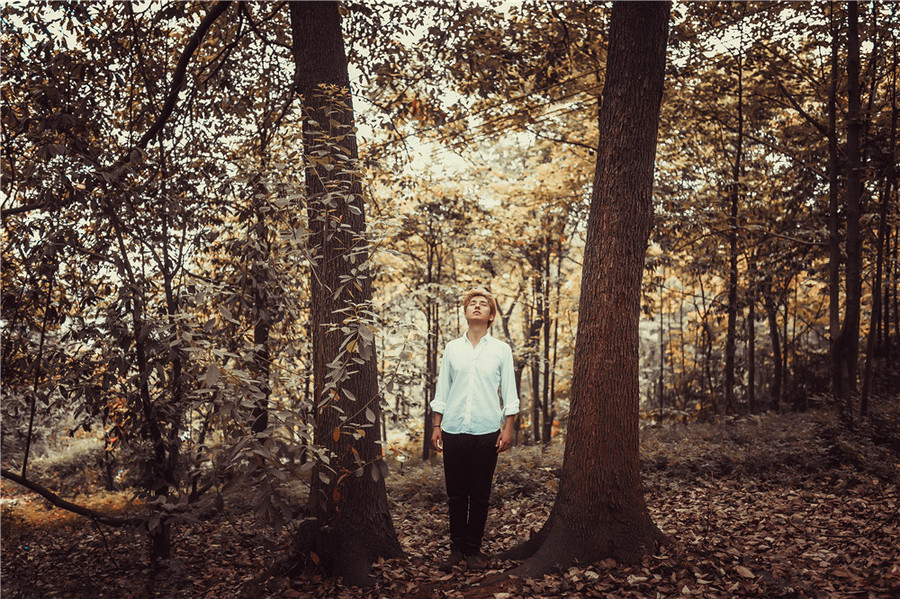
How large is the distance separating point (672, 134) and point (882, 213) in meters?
3.74

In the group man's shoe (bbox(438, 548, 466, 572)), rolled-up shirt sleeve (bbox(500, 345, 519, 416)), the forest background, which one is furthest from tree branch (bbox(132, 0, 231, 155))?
man's shoe (bbox(438, 548, 466, 572))

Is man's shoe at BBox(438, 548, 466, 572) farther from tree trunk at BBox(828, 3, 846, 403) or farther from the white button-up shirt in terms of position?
tree trunk at BBox(828, 3, 846, 403)

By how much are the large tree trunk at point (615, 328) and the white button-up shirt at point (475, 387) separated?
62 centimetres

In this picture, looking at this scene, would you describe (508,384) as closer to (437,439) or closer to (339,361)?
(437,439)

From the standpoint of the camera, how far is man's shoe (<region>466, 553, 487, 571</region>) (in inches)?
179

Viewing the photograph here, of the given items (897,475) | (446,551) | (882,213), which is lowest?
(446,551)

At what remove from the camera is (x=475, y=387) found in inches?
184

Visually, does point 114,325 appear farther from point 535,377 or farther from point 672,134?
point 535,377

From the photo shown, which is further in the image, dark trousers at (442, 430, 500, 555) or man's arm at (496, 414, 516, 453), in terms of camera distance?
dark trousers at (442, 430, 500, 555)

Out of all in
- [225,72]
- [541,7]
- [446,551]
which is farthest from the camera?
[541,7]

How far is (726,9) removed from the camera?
9477 millimetres

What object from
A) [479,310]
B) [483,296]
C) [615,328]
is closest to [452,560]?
[479,310]

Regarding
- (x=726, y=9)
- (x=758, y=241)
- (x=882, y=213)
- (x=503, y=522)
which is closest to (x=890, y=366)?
(x=758, y=241)

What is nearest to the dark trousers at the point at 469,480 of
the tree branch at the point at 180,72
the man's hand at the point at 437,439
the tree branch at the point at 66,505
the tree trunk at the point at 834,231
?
the man's hand at the point at 437,439
